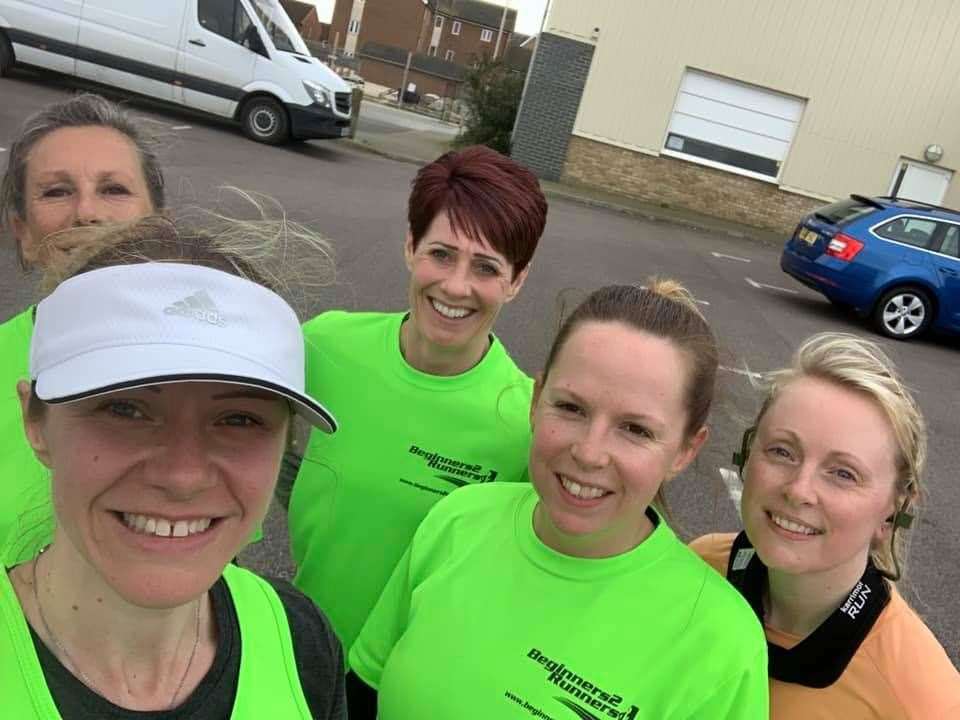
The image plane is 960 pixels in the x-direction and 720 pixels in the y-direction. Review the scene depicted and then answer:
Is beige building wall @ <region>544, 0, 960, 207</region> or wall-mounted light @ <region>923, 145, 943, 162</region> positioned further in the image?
wall-mounted light @ <region>923, 145, 943, 162</region>

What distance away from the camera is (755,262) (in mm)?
15266

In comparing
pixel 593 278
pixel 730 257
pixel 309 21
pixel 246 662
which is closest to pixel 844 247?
pixel 593 278

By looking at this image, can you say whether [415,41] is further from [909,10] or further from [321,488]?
[321,488]

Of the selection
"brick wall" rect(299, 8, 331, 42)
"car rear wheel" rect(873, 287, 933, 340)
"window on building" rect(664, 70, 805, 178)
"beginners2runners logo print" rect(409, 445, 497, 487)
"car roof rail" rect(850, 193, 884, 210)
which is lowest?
"car rear wheel" rect(873, 287, 933, 340)

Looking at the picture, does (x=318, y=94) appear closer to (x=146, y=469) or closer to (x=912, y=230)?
(x=912, y=230)

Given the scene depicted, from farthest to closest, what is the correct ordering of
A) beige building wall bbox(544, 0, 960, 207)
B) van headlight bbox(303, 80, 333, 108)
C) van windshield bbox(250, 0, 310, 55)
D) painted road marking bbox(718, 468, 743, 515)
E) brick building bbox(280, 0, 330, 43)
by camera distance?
brick building bbox(280, 0, 330, 43), beige building wall bbox(544, 0, 960, 207), van headlight bbox(303, 80, 333, 108), van windshield bbox(250, 0, 310, 55), painted road marking bbox(718, 468, 743, 515)

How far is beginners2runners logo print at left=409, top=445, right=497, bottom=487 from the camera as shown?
1.95m

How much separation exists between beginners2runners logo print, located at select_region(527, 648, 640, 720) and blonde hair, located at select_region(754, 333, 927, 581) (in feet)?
2.48

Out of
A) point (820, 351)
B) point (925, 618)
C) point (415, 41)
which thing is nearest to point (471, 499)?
point (820, 351)

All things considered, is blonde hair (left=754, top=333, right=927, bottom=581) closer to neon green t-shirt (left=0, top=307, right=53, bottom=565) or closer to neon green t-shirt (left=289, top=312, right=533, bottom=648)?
neon green t-shirt (left=289, top=312, right=533, bottom=648)

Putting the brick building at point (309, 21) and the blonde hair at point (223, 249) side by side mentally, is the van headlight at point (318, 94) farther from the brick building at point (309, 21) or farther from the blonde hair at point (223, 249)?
the brick building at point (309, 21)

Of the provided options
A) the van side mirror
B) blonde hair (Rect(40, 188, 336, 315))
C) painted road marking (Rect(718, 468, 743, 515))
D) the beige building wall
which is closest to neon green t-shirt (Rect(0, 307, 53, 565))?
blonde hair (Rect(40, 188, 336, 315))

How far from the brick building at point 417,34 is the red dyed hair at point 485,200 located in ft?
233

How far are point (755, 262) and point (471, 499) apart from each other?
1471cm
